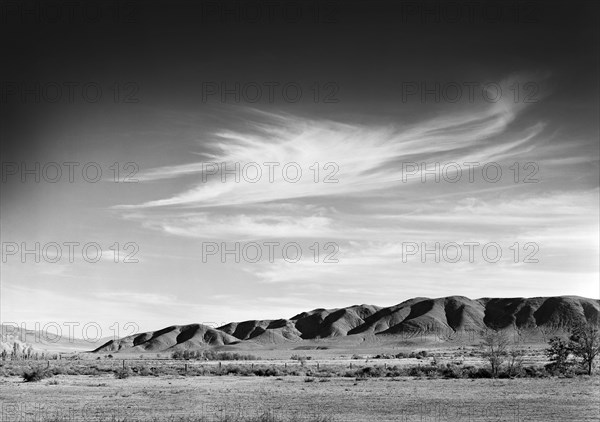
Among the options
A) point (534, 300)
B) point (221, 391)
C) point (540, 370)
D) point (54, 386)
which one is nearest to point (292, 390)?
point (221, 391)

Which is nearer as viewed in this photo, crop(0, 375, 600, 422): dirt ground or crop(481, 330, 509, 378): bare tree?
crop(0, 375, 600, 422): dirt ground

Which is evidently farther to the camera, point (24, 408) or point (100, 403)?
point (100, 403)

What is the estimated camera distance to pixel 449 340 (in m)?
168

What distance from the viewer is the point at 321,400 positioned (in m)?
28.2

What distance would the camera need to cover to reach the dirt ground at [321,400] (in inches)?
886

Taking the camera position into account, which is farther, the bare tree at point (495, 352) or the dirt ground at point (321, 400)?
the bare tree at point (495, 352)

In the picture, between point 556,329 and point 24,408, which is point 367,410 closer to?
point 24,408

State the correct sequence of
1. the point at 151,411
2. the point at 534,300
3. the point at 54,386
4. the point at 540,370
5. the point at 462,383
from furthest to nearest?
1. the point at 534,300
2. the point at 540,370
3. the point at 462,383
4. the point at 54,386
5. the point at 151,411

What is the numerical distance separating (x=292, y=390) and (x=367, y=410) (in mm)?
10244

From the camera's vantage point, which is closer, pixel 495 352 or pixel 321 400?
A: pixel 321 400

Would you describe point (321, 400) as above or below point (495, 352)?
below

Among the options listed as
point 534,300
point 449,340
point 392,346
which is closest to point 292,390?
point 392,346

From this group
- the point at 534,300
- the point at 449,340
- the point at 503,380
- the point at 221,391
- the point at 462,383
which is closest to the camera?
the point at 221,391

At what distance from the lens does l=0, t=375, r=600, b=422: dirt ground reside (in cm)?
2252
